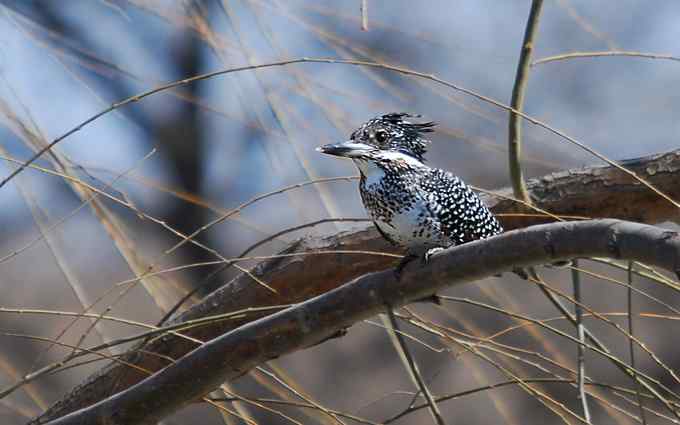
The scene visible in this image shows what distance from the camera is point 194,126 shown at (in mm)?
7605

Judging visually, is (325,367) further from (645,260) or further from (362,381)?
(645,260)

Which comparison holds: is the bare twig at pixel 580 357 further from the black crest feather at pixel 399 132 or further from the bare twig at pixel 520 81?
the black crest feather at pixel 399 132

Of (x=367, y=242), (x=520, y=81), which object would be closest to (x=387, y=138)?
(x=367, y=242)

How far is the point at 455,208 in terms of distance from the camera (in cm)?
214

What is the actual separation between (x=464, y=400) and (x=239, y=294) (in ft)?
14.5

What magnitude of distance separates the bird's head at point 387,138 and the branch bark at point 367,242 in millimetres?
277

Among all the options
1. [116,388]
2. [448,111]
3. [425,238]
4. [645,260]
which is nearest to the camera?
[645,260]

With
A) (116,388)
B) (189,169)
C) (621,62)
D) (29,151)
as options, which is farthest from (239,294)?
(621,62)

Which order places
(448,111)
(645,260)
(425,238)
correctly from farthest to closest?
(448,111)
(425,238)
(645,260)

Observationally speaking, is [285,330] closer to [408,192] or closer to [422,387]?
[422,387]

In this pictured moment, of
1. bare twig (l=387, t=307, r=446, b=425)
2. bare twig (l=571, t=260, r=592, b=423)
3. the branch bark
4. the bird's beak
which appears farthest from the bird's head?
bare twig (l=387, t=307, r=446, b=425)

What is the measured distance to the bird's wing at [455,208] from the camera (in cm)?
212

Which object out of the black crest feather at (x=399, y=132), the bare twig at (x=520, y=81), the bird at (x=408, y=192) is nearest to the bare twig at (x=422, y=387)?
the bare twig at (x=520, y=81)

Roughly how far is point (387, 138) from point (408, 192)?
15cm
